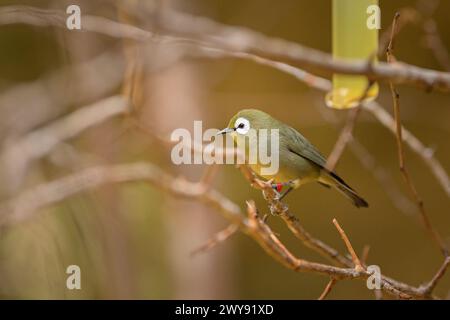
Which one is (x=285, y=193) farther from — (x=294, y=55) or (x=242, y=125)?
(x=294, y=55)

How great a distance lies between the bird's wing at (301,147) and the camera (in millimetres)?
947

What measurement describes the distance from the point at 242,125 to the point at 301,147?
0.39ft

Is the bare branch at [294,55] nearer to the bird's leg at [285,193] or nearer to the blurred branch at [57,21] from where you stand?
the bird's leg at [285,193]

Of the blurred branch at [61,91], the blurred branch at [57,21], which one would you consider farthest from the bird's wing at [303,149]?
the blurred branch at [61,91]

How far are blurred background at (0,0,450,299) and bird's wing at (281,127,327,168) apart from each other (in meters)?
1.09

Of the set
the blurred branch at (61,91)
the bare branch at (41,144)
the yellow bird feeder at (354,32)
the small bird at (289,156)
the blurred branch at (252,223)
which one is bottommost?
the blurred branch at (252,223)

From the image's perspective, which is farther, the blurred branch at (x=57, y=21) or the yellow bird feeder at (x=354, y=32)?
the blurred branch at (x=57, y=21)

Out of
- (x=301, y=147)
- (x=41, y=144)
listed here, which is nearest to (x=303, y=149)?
(x=301, y=147)

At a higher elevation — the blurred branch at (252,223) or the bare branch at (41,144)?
the bare branch at (41,144)

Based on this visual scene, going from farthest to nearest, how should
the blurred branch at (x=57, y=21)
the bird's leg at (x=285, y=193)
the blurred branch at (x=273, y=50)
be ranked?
1. the blurred branch at (x=57, y=21)
2. the bird's leg at (x=285, y=193)
3. the blurred branch at (x=273, y=50)

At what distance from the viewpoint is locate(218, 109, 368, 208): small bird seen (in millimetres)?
884

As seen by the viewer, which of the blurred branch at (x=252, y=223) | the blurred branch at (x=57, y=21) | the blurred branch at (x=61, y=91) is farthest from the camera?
the blurred branch at (x=61, y=91)

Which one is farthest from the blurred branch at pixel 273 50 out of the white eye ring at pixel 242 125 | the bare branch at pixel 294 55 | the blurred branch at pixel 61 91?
the blurred branch at pixel 61 91
